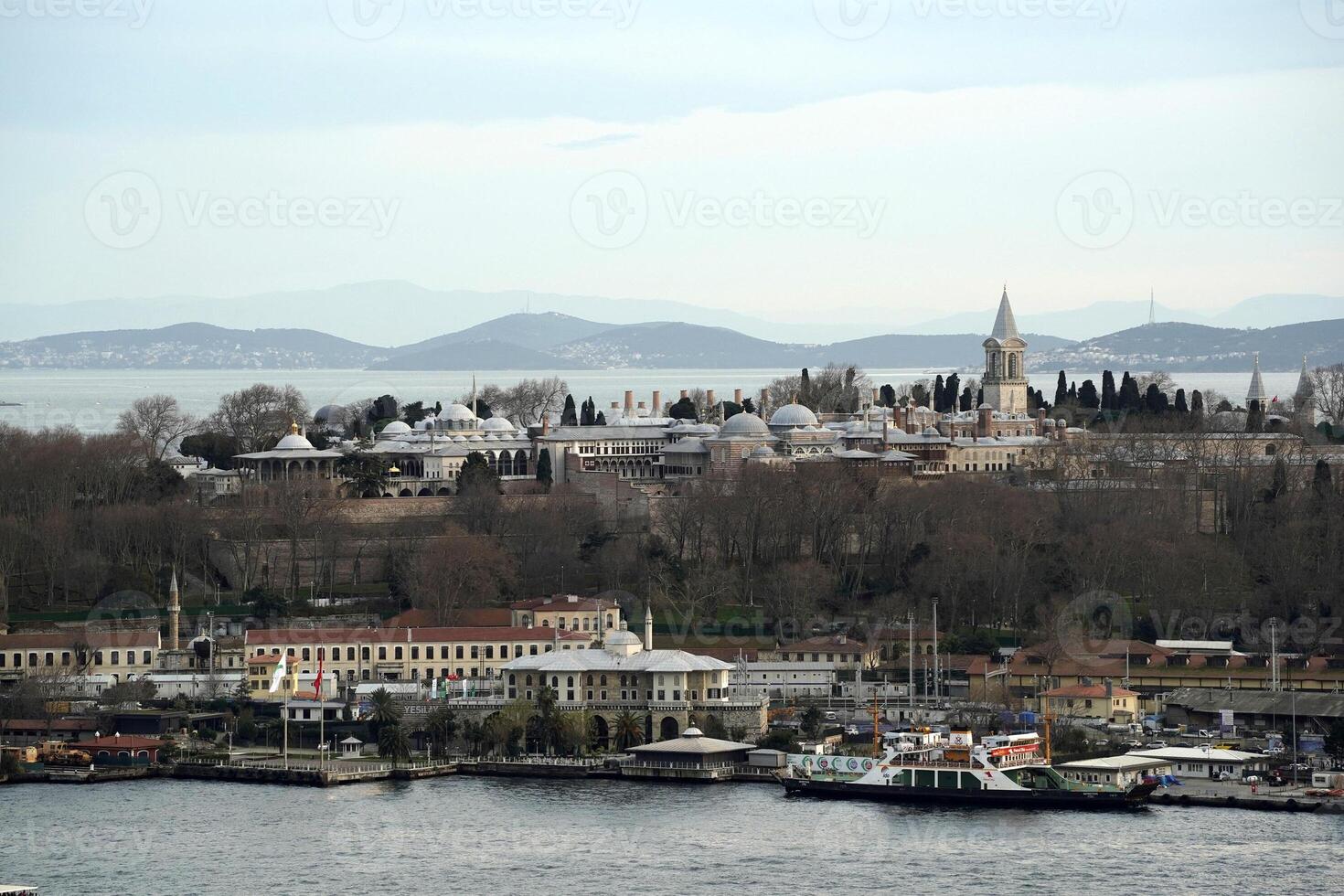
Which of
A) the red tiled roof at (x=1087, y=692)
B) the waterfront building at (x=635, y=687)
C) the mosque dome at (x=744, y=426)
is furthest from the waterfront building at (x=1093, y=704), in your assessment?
the mosque dome at (x=744, y=426)

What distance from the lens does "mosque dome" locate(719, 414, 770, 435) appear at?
79625mm

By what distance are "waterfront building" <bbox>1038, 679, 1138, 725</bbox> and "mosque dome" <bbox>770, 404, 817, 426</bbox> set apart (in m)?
32.2

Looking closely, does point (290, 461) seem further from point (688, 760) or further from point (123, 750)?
point (688, 760)

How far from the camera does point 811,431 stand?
8150 cm

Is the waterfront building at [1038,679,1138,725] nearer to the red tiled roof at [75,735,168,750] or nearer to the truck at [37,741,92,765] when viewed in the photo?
the red tiled roof at [75,735,168,750]

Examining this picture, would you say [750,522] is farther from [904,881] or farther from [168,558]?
[904,881]

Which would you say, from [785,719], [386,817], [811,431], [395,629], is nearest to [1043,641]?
[785,719]

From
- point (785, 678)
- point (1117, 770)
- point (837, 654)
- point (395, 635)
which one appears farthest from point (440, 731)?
point (1117, 770)

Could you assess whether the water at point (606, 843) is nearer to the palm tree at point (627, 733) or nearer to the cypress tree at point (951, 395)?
the palm tree at point (627, 733)

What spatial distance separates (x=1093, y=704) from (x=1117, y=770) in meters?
6.14

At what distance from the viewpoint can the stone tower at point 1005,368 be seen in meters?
97.9

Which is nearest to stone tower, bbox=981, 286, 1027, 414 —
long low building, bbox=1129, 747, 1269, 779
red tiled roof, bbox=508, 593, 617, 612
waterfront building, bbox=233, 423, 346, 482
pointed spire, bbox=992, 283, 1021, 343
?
pointed spire, bbox=992, 283, 1021, 343

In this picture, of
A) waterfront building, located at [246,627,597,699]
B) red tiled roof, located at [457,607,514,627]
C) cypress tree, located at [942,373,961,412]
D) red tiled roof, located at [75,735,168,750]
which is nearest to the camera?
red tiled roof, located at [75,735,168,750]

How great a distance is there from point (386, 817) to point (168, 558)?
23.4 m
